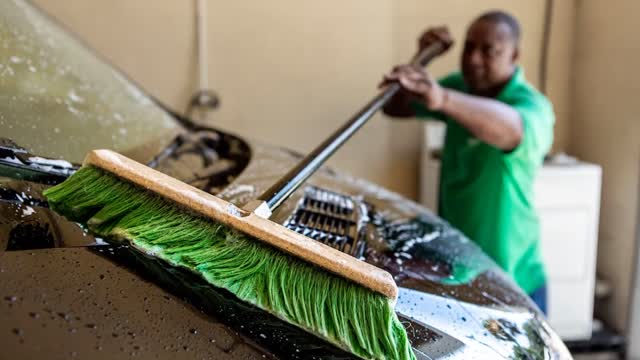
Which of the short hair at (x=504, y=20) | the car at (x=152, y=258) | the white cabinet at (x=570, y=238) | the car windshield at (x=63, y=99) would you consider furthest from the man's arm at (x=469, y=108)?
the white cabinet at (x=570, y=238)

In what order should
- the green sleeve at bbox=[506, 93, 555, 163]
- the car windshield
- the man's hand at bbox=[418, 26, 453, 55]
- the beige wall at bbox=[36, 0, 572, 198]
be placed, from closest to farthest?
1. the car windshield
2. the green sleeve at bbox=[506, 93, 555, 163]
3. the man's hand at bbox=[418, 26, 453, 55]
4. the beige wall at bbox=[36, 0, 572, 198]

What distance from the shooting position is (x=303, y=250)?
0.76 metres

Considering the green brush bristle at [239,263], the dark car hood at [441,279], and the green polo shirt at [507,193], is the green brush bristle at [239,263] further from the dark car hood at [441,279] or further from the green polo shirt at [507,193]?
the green polo shirt at [507,193]

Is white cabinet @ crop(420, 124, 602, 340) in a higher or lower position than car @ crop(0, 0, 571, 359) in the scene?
lower

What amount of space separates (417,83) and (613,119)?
1.78m

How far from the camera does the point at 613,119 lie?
9.75 feet

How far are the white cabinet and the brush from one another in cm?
226

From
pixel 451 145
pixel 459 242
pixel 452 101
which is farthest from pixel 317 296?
pixel 451 145

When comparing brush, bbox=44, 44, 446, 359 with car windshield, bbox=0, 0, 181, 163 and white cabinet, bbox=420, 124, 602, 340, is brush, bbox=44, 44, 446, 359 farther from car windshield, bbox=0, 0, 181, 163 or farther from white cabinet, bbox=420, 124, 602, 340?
white cabinet, bbox=420, 124, 602, 340

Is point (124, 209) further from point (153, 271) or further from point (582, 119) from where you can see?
point (582, 119)

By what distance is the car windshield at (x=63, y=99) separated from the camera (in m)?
1.05

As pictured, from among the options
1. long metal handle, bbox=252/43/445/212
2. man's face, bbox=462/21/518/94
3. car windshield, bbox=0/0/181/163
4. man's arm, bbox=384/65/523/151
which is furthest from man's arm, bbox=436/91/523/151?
car windshield, bbox=0/0/181/163

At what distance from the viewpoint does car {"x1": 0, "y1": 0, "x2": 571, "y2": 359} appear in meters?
0.64

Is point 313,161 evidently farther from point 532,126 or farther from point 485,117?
point 532,126
